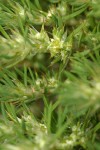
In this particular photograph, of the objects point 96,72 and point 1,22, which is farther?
point 1,22

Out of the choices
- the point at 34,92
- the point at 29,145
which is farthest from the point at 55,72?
the point at 29,145

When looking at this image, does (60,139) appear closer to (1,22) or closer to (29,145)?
(29,145)

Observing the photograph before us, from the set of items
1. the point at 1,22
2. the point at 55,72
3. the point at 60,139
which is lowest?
the point at 60,139

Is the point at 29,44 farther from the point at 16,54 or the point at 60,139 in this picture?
the point at 60,139

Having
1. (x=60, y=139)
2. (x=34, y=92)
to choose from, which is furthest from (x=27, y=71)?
(x=60, y=139)

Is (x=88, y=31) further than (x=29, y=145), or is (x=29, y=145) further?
(x=88, y=31)

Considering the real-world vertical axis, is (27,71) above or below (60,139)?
above
